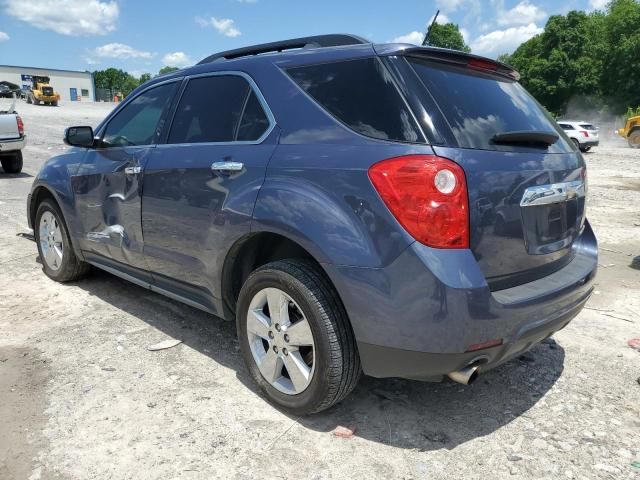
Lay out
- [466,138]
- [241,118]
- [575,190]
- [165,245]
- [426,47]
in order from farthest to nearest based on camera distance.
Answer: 1. [165,245]
2. [241,118]
3. [575,190]
4. [426,47]
5. [466,138]

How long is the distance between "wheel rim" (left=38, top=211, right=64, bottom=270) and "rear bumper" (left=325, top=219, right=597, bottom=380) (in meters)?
3.32

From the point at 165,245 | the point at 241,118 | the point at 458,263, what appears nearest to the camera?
the point at 458,263

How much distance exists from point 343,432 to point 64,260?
3.20m

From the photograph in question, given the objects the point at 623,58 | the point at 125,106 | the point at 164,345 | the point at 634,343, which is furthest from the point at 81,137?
the point at 623,58

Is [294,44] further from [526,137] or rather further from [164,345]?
[164,345]

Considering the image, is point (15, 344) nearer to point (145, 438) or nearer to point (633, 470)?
point (145, 438)

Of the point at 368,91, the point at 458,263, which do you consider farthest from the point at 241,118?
the point at 458,263

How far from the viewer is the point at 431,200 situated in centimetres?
217

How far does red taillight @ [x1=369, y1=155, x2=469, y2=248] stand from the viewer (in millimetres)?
2170

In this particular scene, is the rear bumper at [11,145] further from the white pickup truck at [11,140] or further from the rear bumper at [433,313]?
the rear bumper at [433,313]

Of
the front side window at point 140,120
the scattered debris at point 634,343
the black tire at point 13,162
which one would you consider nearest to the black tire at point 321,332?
the front side window at point 140,120

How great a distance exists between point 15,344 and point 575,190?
12.0 feet

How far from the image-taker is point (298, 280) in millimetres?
2545

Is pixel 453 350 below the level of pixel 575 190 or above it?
below
